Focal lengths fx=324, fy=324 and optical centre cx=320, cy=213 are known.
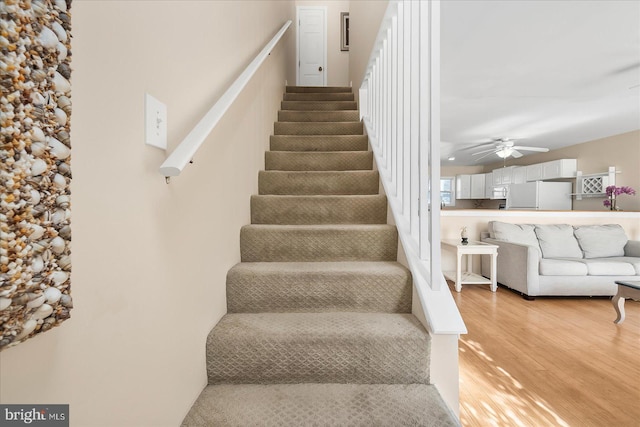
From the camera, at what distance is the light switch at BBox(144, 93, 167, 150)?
801 millimetres

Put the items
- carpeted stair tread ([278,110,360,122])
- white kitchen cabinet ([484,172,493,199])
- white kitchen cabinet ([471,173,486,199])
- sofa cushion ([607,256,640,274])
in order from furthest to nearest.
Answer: white kitchen cabinet ([471,173,486,199])
white kitchen cabinet ([484,172,493,199])
sofa cushion ([607,256,640,274])
carpeted stair tread ([278,110,360,122])

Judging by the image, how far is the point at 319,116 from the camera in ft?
11.0

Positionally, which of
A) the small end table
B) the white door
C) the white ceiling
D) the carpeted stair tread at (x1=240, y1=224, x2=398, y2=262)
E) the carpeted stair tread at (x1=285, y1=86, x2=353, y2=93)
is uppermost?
the white door

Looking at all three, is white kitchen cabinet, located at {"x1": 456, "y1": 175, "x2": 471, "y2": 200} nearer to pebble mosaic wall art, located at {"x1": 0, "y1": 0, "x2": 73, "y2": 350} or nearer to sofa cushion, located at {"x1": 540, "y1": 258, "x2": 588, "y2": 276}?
sofa cushion, located at {"x1": 540, "y1": 258, "x2": 588, "y2": 276}

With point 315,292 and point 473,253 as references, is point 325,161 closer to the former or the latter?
point 315,292

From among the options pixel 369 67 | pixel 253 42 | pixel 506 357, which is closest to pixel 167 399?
pixel 253 42

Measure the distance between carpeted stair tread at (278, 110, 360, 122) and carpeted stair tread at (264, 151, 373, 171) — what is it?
92 cm

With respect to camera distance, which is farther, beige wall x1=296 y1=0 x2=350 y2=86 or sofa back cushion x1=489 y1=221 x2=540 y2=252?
beige wall x1=296 y1=0 x2=350 y2=86

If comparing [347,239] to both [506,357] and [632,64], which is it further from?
[632,64]

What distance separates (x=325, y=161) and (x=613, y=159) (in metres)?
6.51

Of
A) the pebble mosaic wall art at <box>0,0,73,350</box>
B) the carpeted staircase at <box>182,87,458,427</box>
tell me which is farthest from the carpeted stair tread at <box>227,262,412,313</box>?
the pebble mosaic wall art at <box>0,0,73,350</box>

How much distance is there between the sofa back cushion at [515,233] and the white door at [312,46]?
366 cm

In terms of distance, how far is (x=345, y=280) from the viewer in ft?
4.74

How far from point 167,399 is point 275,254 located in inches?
35.1
